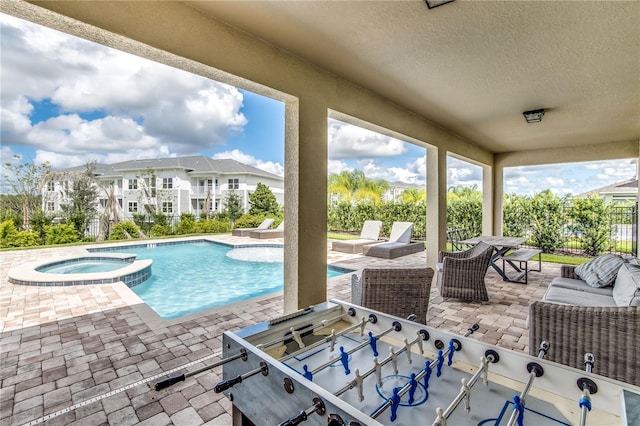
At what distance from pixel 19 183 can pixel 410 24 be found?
47.3 ft

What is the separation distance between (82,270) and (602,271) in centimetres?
1021

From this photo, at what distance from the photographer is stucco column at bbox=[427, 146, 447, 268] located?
547cm

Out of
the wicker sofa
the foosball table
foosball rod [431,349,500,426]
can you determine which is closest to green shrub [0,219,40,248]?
the foosball table

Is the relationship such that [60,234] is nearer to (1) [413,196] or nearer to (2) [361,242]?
(2) [361,242]

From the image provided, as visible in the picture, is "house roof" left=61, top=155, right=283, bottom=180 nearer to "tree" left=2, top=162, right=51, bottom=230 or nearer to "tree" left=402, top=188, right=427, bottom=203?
"tree" left=2, top=162, right=51, bottom=230

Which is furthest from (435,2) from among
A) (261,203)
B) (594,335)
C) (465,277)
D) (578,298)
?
(261,203)

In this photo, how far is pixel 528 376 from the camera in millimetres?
1153

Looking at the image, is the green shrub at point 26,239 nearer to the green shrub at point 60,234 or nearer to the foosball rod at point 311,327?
the green shrub at point 60,234

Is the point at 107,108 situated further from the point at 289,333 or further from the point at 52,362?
the point at 289,333

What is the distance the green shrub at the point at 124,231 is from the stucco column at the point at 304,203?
12.1 m

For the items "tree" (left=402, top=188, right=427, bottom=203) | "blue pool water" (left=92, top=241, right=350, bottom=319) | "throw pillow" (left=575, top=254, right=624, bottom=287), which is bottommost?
"blue pool water" (left=92, top=241, right=350, bottom=319)

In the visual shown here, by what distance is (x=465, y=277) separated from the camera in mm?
4270

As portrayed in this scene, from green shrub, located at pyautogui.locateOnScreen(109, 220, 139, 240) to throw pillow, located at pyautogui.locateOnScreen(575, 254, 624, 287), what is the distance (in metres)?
14.3

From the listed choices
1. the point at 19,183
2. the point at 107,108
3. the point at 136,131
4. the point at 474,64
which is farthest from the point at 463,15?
the point at 136,131
